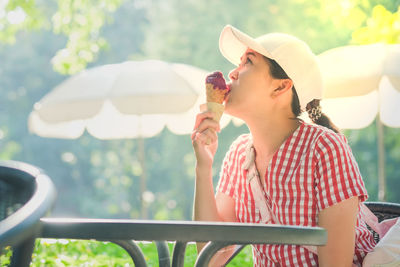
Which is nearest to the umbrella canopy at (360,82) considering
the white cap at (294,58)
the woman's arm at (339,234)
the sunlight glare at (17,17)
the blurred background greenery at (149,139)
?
the white cap at (294,58)

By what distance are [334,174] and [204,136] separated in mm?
426

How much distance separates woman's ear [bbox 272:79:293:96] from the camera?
1.92 m

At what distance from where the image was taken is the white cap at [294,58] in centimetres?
187

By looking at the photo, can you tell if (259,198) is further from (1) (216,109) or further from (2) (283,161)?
(1) (216,109)

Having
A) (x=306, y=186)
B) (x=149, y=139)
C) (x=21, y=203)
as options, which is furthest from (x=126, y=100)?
(x=149, y=139)

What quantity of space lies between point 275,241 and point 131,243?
0.79 ft

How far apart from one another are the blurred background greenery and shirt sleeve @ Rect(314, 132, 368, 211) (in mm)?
16790

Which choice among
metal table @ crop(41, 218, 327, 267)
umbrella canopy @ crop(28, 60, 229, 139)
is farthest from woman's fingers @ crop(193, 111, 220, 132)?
umbrella canopy @ crop(28, 60, 229, 139)

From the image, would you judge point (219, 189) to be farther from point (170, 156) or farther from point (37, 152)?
point (37, 152)

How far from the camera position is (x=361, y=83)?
6.14 metres

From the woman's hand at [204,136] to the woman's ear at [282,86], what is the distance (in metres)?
0.25

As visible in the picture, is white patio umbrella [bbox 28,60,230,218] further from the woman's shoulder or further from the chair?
the chair

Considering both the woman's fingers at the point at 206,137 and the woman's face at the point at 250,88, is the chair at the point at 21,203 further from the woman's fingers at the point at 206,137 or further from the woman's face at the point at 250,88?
the woman's face at the point at 250,88

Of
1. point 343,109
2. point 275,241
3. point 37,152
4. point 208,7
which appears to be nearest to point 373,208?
point 275,241
